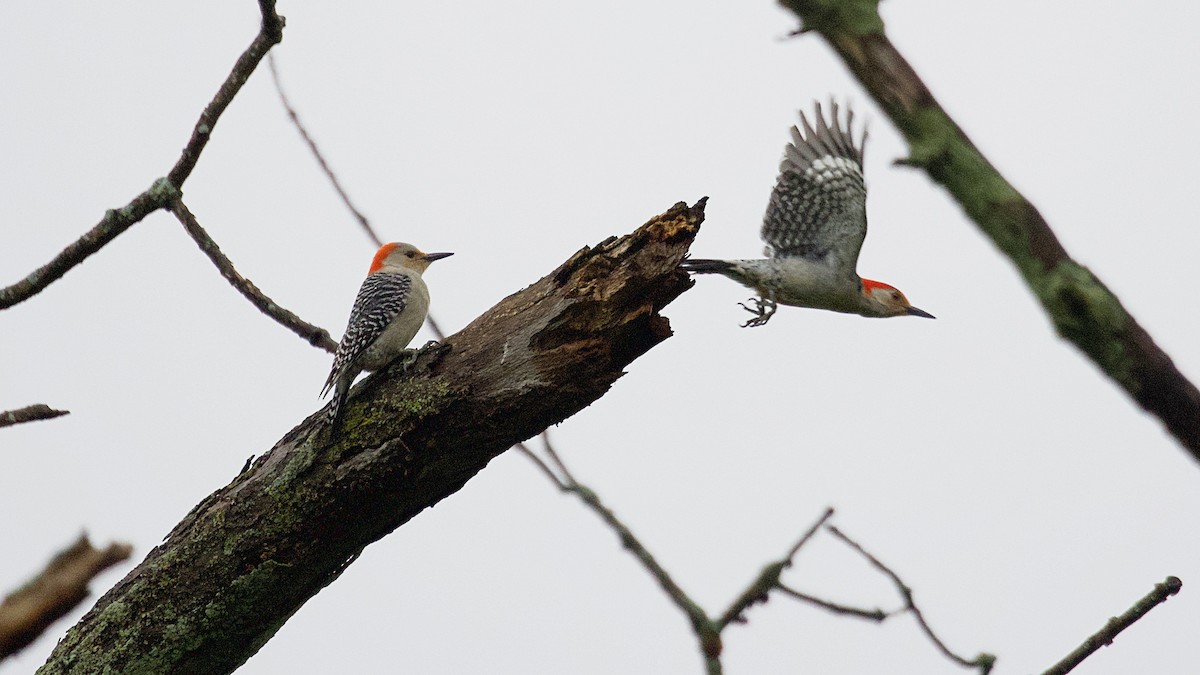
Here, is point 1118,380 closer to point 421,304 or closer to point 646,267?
point 646,267

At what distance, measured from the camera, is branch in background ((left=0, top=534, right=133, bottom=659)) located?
181cm

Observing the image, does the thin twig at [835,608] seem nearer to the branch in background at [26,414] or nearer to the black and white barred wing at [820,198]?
the branch in background at [26,414]

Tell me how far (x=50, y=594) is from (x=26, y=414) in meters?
1.28

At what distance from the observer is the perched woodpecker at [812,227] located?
6898mm

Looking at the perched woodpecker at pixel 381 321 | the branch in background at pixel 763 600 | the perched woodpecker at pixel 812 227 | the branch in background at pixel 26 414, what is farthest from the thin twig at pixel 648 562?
the perched woodpecker at pixel 812 227

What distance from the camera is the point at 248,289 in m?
4.59

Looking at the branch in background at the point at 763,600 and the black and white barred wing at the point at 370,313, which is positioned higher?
the black and white barred wing at the point at 370,313

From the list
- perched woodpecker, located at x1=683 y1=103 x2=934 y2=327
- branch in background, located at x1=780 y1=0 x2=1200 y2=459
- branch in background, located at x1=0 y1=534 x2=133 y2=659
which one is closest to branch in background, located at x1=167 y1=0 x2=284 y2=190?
branch in background, located at x1=0 y1=534 x2=133 y2=659

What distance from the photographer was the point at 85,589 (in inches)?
76.9

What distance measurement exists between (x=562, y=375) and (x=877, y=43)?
93.8 inches

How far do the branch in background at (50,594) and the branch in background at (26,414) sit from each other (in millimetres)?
1094

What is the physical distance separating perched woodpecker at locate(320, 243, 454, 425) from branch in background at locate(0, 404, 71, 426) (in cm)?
181

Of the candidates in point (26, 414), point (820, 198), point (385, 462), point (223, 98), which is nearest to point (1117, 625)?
point (385, 462)

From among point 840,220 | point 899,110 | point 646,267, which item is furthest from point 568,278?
point 840,220
